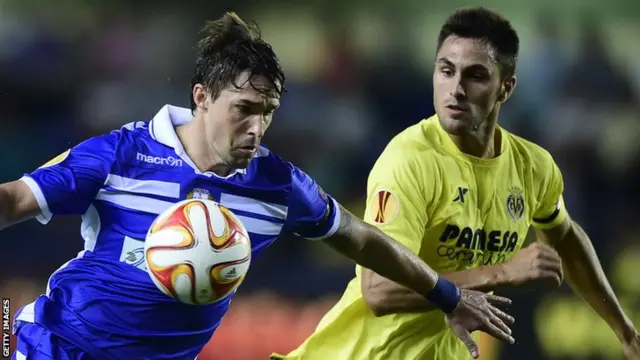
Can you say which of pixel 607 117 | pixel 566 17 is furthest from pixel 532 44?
pixel 607 117

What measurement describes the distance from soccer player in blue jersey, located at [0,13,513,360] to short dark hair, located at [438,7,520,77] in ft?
3.03

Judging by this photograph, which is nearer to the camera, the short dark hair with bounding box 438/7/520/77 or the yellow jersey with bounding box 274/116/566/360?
the yellow jersey with bounding box 274/116/566/360

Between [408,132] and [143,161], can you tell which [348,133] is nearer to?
[408,132]

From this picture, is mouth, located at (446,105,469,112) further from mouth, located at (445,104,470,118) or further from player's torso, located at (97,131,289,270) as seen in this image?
player's torso, located at (97,131,289,270)

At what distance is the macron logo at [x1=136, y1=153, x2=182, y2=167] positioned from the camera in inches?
106

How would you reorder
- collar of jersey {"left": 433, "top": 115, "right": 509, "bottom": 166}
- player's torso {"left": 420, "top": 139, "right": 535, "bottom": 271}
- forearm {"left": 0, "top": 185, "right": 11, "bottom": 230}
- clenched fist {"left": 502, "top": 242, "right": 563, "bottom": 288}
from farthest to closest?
collar of jersey {"left": 433, "top": 115, "right": 509, "bottom": 166} < player's torso {"left": 420, "top": 139, "right": 535, "bottom": 271} < clenched fist {"left": 502, "top": 242, "right": 563, "bottom": 288} < forearm {"left": 0, "top": 185, "right": 11, "bottom": 230}

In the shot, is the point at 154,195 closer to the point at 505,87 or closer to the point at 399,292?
the point at 399,292

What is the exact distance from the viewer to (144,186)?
2.68m

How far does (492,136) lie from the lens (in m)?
3.48

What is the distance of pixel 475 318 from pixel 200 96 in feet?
3.82

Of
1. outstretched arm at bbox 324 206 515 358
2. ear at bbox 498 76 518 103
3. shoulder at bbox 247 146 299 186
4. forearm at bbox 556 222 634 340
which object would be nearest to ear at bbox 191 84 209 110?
shoulder at bbox 247 146 299 186

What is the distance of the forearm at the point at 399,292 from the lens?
3.04 m

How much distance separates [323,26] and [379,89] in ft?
1.79

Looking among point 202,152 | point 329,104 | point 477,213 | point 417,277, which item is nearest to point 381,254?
point 417,277
